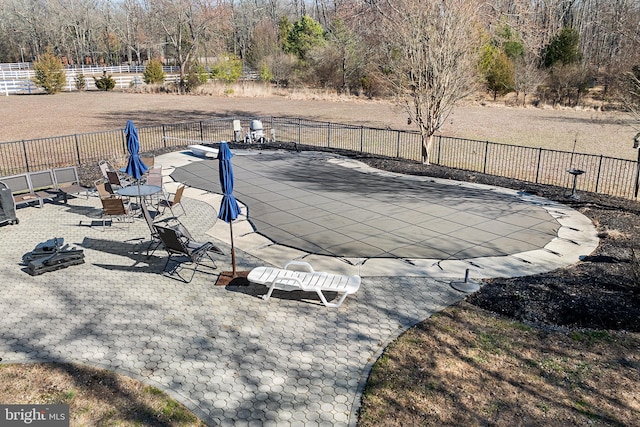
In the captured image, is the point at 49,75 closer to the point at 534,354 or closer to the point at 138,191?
the point at 138,191

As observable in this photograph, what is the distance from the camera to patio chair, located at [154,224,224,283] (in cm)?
820

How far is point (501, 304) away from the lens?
7461mm

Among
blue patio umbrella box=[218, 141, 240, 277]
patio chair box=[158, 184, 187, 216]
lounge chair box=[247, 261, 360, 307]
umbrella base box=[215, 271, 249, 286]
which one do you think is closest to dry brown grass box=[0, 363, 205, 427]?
lounge chair box=[247, 261, 360, 307]

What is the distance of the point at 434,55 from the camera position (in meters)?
17.3

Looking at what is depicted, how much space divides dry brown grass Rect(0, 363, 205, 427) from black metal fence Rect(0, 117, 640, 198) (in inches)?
449

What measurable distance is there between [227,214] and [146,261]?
2.24m

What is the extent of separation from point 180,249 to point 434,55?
41.2 feet

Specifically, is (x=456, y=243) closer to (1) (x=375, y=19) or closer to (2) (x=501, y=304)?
(2) (x=501, y=304)

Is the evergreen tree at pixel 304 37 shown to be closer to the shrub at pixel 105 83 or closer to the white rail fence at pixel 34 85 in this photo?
the white rail fence at pixel 34 85

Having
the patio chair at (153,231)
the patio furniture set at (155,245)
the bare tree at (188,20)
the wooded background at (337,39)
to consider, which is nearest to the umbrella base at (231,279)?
the patio furniture set at (155,245)

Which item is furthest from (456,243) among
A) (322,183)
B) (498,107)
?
(498,107)

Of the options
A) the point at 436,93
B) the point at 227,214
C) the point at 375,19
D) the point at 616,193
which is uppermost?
the point at 375,19

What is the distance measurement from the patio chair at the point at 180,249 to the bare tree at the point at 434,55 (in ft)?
37.5

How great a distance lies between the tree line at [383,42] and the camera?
17.5 metres
